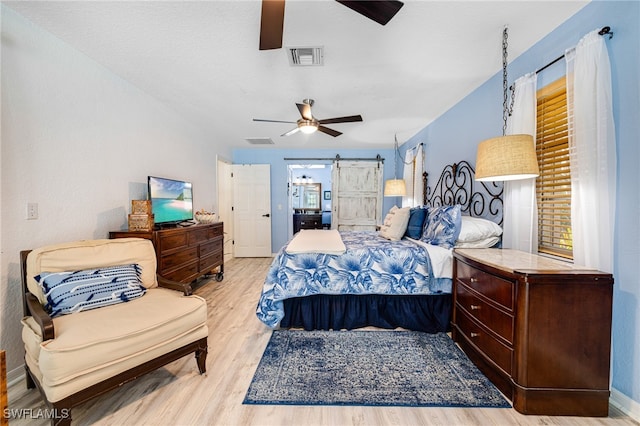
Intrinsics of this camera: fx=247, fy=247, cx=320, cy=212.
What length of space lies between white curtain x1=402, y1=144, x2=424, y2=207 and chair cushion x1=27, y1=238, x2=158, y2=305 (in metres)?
3.72

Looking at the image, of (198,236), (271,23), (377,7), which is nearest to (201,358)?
(198,236)

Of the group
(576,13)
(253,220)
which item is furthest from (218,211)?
(576,13)

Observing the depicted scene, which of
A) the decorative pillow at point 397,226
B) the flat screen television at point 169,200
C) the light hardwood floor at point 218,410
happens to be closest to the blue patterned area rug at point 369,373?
the light hardwood floor at point 218,410

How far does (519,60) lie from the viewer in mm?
2127

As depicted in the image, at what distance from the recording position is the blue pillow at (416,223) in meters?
2.89

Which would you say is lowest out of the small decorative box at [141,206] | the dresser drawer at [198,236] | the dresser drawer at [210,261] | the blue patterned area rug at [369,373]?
the blue patterned area rug at [369,373]

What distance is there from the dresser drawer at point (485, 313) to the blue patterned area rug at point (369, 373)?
392mm

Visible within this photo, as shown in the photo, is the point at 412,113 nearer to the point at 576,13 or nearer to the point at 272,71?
the point at 576,13

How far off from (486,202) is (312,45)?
2.25 meters

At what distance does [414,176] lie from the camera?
4301 mm

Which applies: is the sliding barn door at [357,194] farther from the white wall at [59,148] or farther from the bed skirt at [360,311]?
the white wall at [59,148]

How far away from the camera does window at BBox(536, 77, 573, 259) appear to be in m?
1.76

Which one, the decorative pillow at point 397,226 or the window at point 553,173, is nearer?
the window at point 553,173

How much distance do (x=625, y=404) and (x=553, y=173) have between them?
4.79 feet
